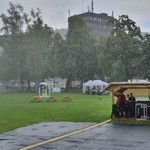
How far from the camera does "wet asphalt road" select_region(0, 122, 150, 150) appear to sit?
39.0 feet

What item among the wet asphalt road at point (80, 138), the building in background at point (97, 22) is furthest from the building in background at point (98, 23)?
the wet asphalt road at point (80, 138)

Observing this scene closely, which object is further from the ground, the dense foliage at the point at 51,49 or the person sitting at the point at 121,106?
the dense foliage at the point at 51,49

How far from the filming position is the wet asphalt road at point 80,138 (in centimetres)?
1188

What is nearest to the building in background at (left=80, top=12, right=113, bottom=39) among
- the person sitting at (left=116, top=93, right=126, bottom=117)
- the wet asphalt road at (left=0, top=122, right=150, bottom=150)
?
the person sitting at (left=116, top=93, right=126, bottom=117)

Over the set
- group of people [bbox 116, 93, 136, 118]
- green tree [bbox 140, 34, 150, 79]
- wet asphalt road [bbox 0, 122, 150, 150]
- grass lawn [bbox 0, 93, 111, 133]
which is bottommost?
wet asphalt road [bbox 0, 122, 150, 150]

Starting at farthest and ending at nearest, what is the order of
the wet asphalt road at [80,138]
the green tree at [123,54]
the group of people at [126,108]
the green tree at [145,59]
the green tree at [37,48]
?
1. the green tree at [37,48]
2. the green tree at [123,54]
3. the green tree at [145,59]
4. the group of people at [126,108]
5. the wet asphalt road at [80,138]

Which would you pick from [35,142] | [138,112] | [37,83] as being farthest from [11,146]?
[37,83]

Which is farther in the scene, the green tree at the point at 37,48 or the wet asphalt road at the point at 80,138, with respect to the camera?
the green tree at the point at 37,48

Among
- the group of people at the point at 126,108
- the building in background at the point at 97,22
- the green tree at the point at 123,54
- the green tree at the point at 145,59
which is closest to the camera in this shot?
the group of people at the point at 126,108

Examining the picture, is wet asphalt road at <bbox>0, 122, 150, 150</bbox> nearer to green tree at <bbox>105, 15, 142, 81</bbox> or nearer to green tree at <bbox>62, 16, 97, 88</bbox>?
green tree at <bbox>105, 15, 142, 81</bbox>

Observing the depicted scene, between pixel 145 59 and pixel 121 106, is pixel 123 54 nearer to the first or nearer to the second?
pixel 145 59

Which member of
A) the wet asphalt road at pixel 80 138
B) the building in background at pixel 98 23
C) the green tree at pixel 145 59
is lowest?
the wet asphalt road at pixel 80 138

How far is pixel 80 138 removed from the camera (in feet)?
45.3

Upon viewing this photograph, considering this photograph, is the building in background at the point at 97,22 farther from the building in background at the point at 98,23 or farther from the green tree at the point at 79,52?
the green tree at the point at 79,52
